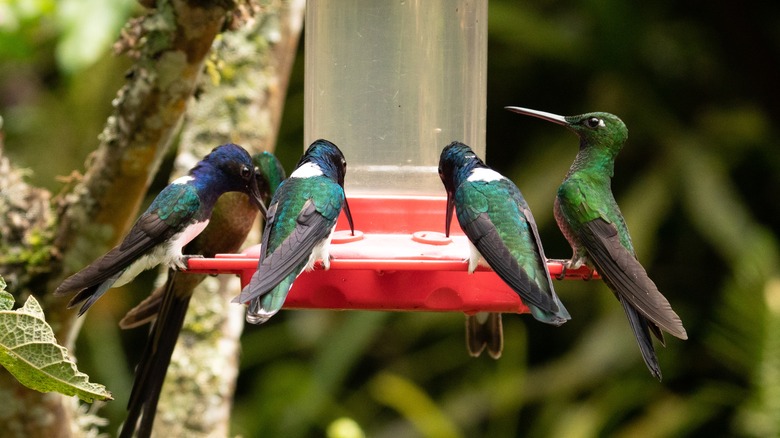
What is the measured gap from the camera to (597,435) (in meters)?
6.45

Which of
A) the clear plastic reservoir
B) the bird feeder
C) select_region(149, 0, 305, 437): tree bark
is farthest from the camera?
select_region(149, 0, 305, 437): tree bark

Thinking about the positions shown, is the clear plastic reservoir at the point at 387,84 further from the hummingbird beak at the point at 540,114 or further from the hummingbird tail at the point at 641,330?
the hummingbird tail at the point at 641,330

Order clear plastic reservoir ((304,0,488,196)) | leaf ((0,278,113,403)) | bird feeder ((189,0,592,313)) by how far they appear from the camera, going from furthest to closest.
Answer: clear plastic reservoir ((304,0,488,196)), bird feeder ((189,0,592,313)), leaf ((0,278,113,403))

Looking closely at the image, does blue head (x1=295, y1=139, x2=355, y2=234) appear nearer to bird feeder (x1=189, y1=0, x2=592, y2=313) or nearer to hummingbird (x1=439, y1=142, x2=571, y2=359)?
bird feeder (x1=189, y1=0, x2=592, y2=313)

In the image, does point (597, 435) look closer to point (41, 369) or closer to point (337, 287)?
point (337, 287)

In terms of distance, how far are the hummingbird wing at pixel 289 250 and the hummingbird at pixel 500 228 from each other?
1.37 feet

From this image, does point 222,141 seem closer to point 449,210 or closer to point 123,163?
point 123,163

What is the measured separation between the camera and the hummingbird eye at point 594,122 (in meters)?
3.68

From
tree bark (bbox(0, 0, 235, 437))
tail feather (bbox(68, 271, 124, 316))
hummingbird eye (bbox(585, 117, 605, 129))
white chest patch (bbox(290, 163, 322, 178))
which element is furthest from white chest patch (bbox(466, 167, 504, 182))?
tail feather (bbox(68, 271, 124, 316))

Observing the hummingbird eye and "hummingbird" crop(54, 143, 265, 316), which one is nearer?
"hummingbird" crop(54, 143, 265, 316)

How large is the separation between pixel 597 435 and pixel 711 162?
2121 millimetres

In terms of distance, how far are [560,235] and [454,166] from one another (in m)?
4.30

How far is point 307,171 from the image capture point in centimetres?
320

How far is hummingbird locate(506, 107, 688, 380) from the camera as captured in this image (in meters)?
2.93
